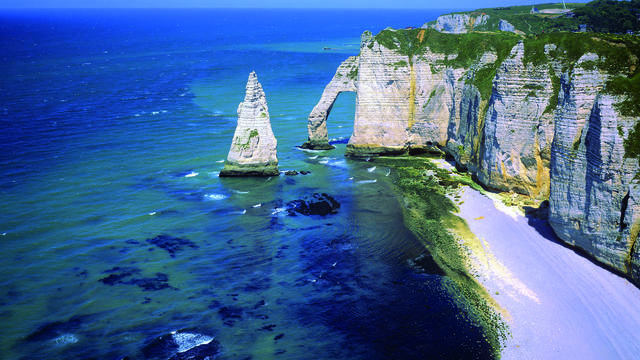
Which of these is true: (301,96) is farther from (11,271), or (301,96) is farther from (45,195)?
(11,271)

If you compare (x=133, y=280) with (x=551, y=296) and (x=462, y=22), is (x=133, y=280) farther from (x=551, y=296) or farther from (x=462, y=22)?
(x=462, y=22)

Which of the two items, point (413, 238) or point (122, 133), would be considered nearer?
point (413, 238)

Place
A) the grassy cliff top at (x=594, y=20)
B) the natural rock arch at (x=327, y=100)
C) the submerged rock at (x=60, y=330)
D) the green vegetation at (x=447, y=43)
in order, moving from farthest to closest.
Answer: the grassy cliff top at (x=594, y=20) < the natural rock arch at (x=327, y=100) < the green vegetation at (x=447, y=43) < the submerged rock at (x=60, y=330)

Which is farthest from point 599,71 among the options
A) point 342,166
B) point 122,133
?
point 122,133

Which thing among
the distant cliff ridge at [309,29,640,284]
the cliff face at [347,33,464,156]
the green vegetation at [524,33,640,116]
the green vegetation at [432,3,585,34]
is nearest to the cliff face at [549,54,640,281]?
the distant cliff ridge at [309,29,640,284]

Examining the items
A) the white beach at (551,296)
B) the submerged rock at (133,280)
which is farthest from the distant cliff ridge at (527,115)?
the submerged rock at (133,280)

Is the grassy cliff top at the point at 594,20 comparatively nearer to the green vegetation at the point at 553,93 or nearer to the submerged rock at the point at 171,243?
the green vegetation at the point at 553,93

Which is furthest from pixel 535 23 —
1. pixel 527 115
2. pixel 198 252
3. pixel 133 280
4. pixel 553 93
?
pixel 133 280
